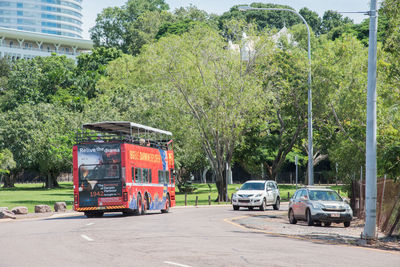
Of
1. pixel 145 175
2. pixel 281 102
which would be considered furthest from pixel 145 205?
pixel 281 102

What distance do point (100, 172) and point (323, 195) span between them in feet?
32.2

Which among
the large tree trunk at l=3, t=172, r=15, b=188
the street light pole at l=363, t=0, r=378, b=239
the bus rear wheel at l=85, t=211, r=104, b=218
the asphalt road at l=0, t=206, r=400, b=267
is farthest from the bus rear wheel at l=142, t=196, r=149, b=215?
the large tree trunk at l=3, t=172, r=15, b=188

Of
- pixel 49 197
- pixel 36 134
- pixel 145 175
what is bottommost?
pixel 49 197

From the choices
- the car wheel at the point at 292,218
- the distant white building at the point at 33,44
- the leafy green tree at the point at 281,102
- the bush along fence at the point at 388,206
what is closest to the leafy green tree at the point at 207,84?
the leafy green tree at the point at 281,102

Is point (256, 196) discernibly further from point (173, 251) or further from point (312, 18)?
point (312, 18)

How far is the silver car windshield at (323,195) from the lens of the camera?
25219 millimetres

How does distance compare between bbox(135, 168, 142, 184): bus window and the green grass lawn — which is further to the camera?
the green grass lawn

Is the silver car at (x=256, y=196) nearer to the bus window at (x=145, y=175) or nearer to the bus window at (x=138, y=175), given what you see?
the bus window at (x=145, y=175)

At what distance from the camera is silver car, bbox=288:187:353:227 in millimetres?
24247

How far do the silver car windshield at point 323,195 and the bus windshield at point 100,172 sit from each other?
854 centimetres

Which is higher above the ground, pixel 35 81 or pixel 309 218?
pixel 35 81

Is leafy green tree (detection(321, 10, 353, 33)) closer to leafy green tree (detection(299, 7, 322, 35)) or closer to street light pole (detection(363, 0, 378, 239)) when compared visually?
leafy green tree (detection(299, 7, 322, 35))

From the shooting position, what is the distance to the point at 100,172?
1107 inches

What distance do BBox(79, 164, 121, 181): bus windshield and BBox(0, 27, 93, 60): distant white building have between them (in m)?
114
